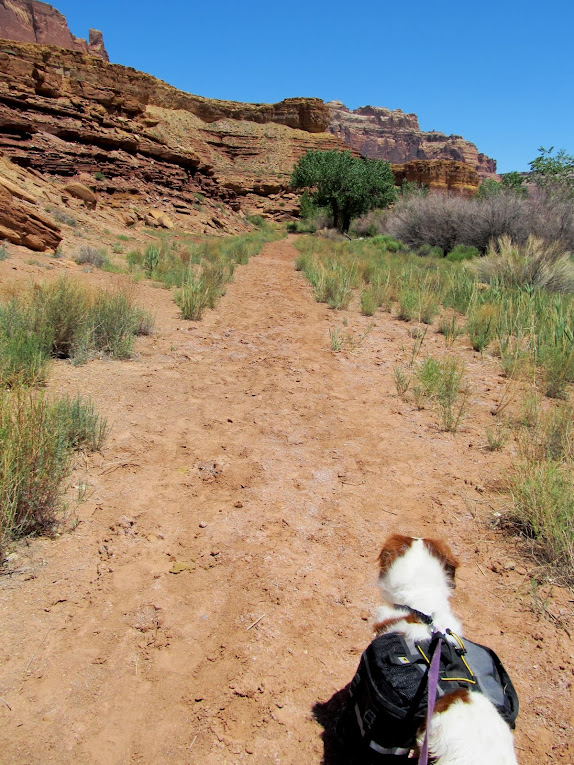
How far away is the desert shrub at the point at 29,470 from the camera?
7.48 ft

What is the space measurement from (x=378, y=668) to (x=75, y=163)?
2223 centimetres

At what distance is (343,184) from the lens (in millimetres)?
28750

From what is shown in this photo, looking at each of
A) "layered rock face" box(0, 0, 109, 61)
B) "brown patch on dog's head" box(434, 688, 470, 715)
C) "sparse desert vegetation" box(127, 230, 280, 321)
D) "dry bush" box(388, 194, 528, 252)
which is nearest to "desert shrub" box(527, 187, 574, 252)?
"dry bush" box(388, 194, 528, 252)

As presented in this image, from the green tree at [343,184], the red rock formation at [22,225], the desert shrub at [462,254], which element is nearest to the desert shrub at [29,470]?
the red rock formation at [22,225]

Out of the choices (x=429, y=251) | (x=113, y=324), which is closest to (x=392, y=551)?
(x=113, y=324)

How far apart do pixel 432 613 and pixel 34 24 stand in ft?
299

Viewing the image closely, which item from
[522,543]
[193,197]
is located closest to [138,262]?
[522,543]

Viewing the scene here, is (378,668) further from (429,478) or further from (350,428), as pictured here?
(350,428)

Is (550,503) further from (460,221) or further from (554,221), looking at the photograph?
(460,221)

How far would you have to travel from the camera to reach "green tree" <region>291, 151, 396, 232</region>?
28.9 m

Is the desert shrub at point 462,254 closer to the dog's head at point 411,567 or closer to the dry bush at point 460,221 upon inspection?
the dry bush at point 460,221

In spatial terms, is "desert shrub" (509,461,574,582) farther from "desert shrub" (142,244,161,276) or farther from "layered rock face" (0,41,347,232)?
"layered rock face" (0,41,347,232)

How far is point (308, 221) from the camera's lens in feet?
107

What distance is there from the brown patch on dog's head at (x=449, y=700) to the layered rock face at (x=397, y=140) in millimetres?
123367
